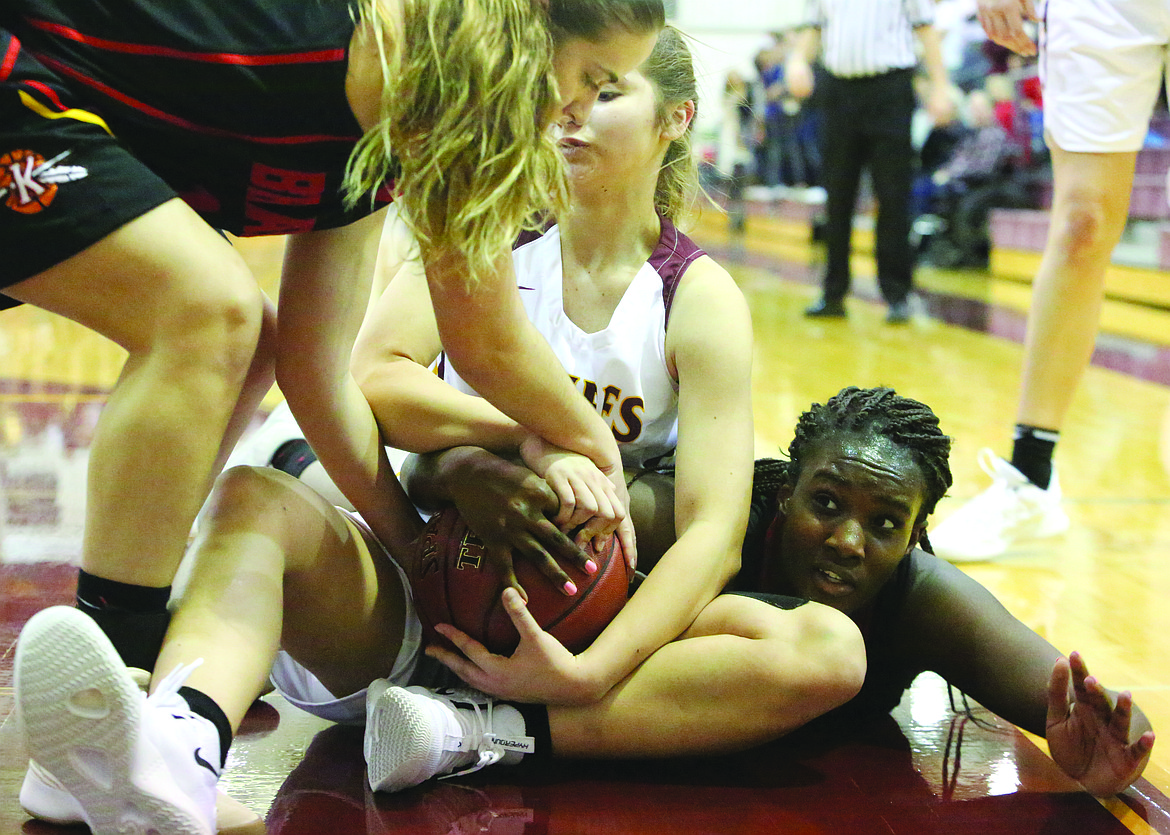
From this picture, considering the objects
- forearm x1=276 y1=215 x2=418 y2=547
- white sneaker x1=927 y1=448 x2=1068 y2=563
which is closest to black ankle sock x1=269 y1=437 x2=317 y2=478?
forearm x1=276 y1=215 x2=418 y2=547

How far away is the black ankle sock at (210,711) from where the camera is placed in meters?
1.17

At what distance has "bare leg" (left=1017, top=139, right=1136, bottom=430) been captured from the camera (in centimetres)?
234

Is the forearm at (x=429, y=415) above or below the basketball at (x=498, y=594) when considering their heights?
above

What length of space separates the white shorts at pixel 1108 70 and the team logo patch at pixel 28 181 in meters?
1.91

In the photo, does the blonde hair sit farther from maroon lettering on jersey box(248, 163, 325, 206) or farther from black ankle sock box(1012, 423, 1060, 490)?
black ankle sock box(1012, 423, 1060, 490)

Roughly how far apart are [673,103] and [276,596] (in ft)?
2.94

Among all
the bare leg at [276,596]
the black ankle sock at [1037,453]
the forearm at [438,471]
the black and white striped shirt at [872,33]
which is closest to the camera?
the bare leg at [276,596]

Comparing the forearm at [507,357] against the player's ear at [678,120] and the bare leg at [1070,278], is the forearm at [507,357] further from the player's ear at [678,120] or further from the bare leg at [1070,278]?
the bare leg at [1070,278]

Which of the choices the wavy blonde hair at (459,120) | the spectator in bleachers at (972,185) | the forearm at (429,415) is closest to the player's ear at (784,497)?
the forearm at (429,415)

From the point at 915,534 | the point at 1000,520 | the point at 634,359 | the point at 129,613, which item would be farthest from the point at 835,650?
the point at 1000,520

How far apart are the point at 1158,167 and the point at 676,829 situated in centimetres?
673

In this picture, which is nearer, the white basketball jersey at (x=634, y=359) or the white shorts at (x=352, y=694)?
the white shorts at (x=352, y=694)

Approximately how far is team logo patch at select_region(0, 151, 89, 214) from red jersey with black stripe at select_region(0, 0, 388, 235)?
0.07m

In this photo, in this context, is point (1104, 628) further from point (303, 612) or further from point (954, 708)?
point (303, 612)
